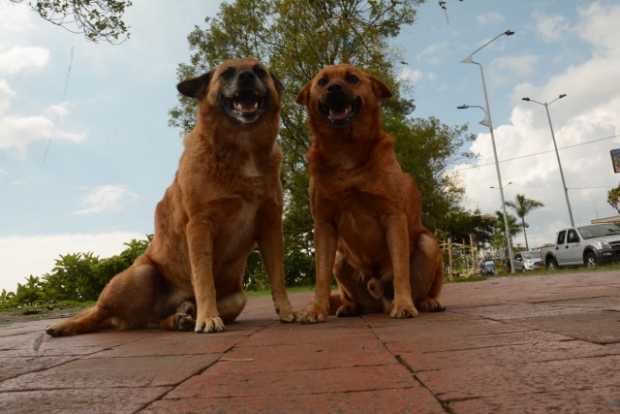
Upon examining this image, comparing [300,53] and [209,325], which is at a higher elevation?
[300,53]

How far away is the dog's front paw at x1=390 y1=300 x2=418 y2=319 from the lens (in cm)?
356

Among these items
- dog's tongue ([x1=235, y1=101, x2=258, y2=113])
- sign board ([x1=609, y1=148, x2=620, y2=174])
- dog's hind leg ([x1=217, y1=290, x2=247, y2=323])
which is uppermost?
sign board ([x1=609, y1=148, x2=620, y2=174])

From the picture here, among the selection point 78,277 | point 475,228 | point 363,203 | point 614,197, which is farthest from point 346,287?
point 475,228

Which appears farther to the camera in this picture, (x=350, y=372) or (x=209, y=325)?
(x=209, y=325)

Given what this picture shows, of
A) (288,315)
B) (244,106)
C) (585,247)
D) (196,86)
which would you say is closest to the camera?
(288,315)

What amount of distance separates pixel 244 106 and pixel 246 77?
0.72 feet

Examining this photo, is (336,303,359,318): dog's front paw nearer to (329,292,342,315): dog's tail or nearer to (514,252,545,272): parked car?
(329,292,342,315): dog's tail

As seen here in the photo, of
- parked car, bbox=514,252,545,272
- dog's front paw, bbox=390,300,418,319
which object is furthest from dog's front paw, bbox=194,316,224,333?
parked car, bbox=514,252,545,272

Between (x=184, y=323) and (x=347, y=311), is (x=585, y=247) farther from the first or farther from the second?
(x=184, y=323)

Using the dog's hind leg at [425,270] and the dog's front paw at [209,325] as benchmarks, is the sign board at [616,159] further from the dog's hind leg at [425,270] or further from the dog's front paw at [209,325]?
the dog's front paw at [209,325]

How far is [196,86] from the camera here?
4051 millimetres

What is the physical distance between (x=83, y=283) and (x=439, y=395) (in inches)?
543

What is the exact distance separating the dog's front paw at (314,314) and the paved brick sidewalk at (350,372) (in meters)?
0.82

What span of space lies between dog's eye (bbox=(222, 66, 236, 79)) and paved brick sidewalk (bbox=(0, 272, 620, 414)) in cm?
203
